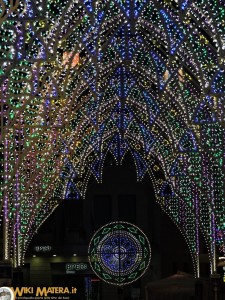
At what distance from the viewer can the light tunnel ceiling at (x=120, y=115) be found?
26.2 m

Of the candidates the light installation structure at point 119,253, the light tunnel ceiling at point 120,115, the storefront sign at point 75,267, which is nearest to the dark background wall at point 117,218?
the light installation structure at point 119,253

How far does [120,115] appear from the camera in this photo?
162ft

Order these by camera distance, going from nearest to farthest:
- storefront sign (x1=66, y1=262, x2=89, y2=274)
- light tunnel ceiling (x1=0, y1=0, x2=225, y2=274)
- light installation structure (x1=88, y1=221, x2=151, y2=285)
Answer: light tunnel ceiling (x1=0, y1=0, x2=225, y2=274), light installation structure (x1=88, y1=221, x2=151, y2=285), storefront sign (x1=66, y1=262, x2=89, y2=274)

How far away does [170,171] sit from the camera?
1848 inches

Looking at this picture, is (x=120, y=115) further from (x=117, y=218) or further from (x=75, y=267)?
(x=75, y=267)

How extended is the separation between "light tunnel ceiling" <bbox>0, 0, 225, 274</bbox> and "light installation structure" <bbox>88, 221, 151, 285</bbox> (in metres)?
3.09

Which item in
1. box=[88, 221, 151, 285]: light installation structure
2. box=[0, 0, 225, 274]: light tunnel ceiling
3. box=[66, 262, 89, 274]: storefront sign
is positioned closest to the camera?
box=[0, 0, 225, 274]: light tunnel ceiling

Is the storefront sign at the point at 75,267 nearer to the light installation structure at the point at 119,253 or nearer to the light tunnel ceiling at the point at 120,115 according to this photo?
the light installation structure at the point at 119,253

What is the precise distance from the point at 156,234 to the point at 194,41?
30.0m

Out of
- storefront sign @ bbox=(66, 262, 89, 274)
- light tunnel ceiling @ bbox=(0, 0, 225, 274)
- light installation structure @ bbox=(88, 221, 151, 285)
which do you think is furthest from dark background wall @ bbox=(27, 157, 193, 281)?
light tunnel ceiling @ bbox=(0, 0, 225, 274)

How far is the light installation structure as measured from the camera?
5641 centimetres

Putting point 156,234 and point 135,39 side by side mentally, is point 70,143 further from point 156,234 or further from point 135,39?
point 156,234

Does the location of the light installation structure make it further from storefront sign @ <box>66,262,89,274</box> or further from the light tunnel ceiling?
the light tunnel ceiling

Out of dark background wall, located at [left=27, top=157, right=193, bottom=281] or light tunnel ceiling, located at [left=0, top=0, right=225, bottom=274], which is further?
dark background wall, located at [left=27, top=157, right=193, bottom=281]
